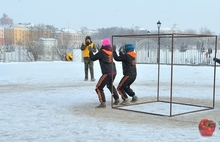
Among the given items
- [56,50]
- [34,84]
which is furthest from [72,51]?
[34,84]

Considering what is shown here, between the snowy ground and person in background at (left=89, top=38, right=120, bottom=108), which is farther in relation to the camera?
person in background at (left=89, top=38, right=120, bottom=108)

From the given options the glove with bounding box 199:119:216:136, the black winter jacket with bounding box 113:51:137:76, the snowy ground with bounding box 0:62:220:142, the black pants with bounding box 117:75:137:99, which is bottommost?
the snowy ground with bounding box 0:62:220:142

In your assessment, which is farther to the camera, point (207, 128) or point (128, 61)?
point (128, 61)

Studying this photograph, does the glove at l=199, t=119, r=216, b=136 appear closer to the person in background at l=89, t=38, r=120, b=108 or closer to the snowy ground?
the snowy ground

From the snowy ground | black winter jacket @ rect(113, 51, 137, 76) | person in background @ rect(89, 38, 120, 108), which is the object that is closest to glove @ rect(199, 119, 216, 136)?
the snowy ground

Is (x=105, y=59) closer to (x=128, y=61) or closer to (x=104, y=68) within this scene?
(x=104, y=68)

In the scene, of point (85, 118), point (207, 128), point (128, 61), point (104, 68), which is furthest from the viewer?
point (128, 61)

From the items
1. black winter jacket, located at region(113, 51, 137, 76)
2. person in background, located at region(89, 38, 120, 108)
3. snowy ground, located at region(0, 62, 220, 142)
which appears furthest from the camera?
black winter jacket, located at region(113, 51, 137, 76)

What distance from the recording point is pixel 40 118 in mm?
6941

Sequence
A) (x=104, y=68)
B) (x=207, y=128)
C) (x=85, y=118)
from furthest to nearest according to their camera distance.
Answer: (x=104, y=68) < (x=85, y=118) < (x=207, y=128)

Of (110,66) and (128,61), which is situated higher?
(128,61)

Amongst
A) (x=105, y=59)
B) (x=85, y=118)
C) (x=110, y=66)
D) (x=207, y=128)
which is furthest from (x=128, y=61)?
(x=207, y=128)

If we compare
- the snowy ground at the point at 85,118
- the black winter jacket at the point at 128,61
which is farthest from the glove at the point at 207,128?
the black winter jacket at the point at 128,61

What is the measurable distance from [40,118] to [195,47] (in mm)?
18779
